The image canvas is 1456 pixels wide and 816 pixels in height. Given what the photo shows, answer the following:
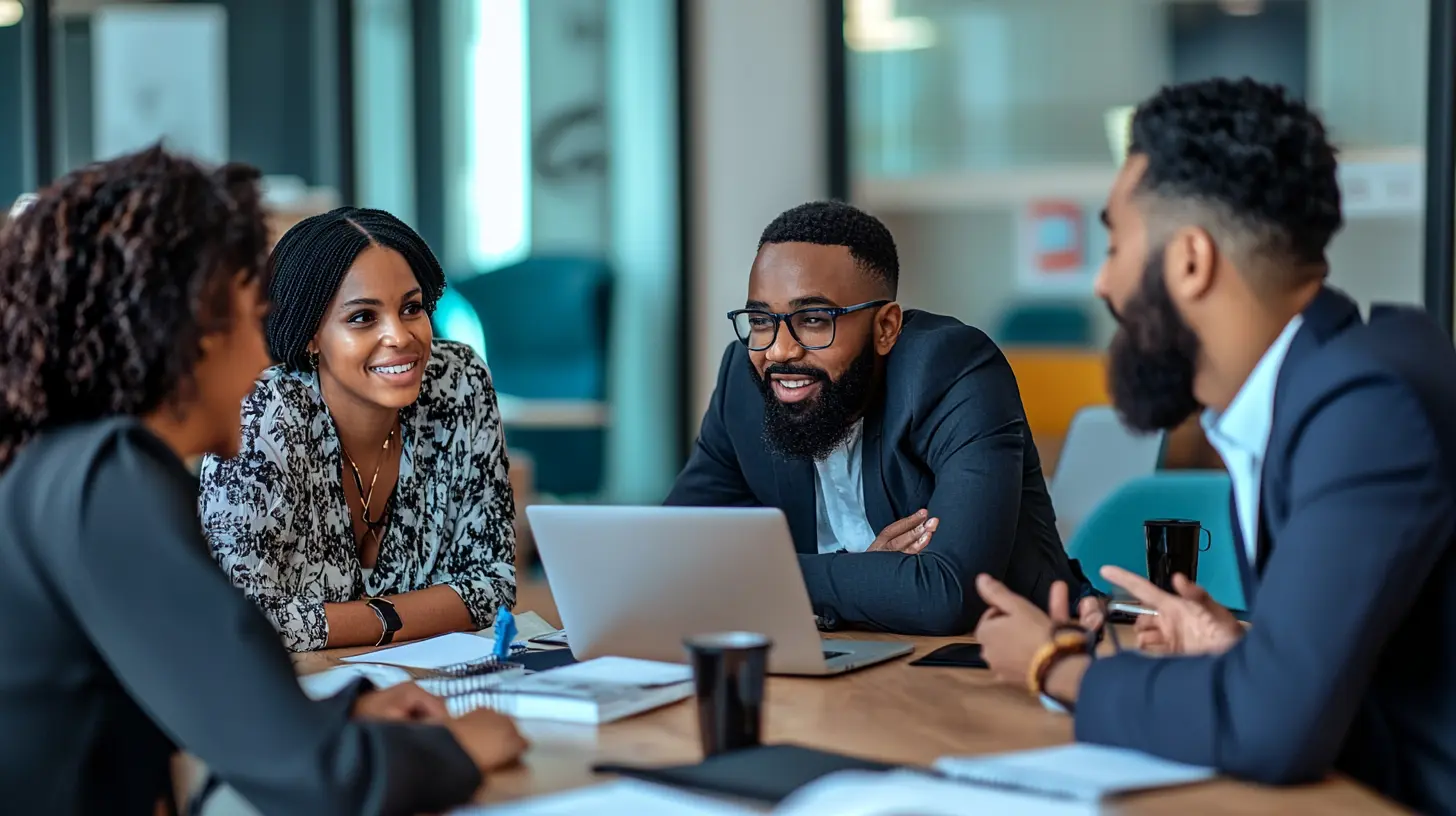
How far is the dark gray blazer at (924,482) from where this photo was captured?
7.02 feet

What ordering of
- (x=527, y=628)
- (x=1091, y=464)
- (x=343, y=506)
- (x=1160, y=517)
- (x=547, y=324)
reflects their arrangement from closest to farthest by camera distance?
(x=527, y=628) → (x=343, y=506) → (x=1160, y=517) → (x=1091, y=464) → (x=547, y=324)

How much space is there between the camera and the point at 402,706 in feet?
4.75

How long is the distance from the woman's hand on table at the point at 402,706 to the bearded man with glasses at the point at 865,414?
990 millimetres

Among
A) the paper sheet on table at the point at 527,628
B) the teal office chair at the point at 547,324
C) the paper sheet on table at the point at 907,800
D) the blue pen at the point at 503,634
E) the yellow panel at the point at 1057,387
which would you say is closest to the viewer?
the paper sheet on table at the point at 907,800

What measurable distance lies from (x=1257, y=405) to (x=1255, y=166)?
0.22 m

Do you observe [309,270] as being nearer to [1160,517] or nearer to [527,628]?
[527,628]

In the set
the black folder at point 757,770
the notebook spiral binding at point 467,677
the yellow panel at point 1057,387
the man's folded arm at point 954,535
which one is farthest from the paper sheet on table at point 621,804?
the yellow panel at point 1057,387

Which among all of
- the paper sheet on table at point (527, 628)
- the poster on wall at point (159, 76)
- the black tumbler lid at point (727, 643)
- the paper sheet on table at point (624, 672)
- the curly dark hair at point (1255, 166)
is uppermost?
the poster on wall at point (159, 76)

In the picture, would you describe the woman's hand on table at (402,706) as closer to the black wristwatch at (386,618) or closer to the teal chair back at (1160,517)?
the black wristwatch at (386,618)

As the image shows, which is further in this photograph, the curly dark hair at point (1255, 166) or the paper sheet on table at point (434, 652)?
the paper sheet on table at point (434, 652)

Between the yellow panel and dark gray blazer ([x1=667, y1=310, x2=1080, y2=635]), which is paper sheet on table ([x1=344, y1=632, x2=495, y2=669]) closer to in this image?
dark gray blazer ([x1=667, y1=310, x2=1080, y2=635])

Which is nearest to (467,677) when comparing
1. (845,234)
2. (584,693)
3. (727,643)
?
(584,693)

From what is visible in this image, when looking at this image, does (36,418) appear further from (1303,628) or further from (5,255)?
(1303,628)

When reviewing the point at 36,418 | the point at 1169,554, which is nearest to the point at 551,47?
the point at 1169,554
